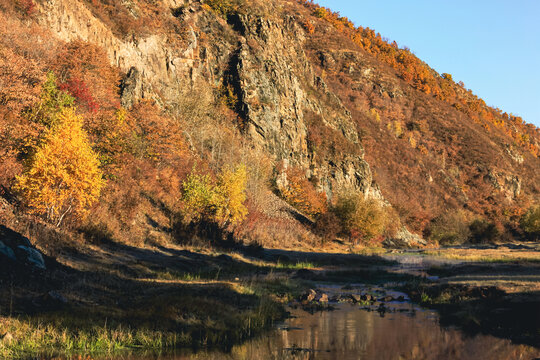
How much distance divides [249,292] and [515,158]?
525 feet

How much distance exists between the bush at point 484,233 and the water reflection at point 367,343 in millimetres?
89407

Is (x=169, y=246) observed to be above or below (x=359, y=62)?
below

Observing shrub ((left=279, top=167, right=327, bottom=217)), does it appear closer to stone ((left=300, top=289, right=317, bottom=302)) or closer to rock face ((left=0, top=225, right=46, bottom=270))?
stone ((left=300, top=289, right=317, bottom=302))

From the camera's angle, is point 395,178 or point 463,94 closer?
point 395,178

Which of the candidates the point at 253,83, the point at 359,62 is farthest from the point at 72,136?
the point at 359,62

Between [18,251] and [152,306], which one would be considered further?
[18,251]

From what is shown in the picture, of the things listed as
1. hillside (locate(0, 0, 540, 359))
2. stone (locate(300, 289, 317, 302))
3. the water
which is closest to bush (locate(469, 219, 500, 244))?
hillside (locate(0, 0, 540, 359))

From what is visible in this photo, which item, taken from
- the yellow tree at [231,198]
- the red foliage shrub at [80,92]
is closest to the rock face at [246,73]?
the red foliage shrub at [80,92]

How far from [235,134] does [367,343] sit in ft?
216

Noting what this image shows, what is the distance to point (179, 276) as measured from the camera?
23.2 metres

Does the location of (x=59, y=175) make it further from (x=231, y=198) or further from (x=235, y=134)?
(x=235, y=134)

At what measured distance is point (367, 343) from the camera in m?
13.0

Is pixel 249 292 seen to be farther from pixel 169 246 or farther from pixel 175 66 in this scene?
pixel 175 66

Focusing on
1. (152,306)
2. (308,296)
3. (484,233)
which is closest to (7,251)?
(152,306)
